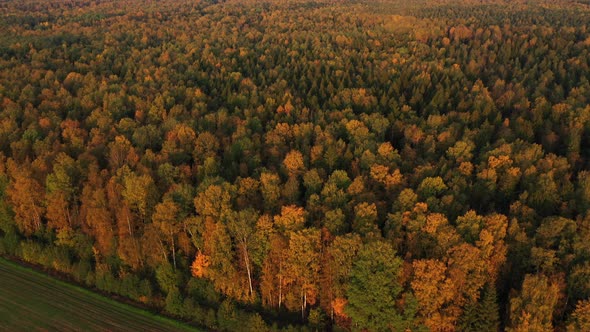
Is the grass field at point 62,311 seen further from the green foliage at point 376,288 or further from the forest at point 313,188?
the green foliage at point 376,288

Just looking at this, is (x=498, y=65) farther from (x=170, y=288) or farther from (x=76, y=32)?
(x=76, y=32)

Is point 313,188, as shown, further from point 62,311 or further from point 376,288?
point 62,311

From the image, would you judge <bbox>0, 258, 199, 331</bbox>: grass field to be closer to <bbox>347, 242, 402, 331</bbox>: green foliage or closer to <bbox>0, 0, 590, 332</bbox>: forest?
<bbox>0, 0, 590, 332</bbox>: forest

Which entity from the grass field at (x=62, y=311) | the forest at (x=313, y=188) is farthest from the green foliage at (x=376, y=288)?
the grass field at (x=62, y=311)

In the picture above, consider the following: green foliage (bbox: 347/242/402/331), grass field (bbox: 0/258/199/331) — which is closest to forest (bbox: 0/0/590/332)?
green foliage (bbox: 347/242/402/331)

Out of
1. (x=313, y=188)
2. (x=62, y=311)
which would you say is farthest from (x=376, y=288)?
(x=62, y=311)

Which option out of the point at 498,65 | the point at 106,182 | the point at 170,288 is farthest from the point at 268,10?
the point at 170,288
